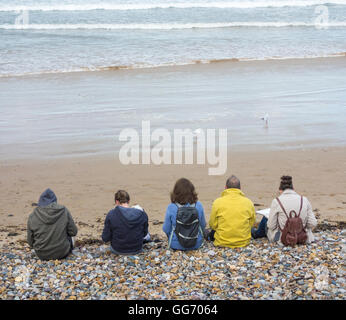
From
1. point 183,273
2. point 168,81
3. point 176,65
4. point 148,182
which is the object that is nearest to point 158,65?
point 176,65

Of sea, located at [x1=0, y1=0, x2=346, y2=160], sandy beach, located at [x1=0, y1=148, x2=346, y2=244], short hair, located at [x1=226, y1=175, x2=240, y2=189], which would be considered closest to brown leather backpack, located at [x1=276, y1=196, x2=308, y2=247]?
short hair, located at [x1=226, y1=175, x2=240, y2=189]

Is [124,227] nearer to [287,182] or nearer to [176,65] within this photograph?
[287,182]

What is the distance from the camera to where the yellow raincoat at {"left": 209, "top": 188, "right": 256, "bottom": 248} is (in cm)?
651

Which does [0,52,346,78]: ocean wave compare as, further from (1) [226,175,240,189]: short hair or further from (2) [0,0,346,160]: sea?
(1) [226,175,240,189]: short hair

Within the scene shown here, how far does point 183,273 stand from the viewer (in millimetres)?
5758

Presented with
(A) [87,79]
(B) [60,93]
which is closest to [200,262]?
(B) [60,93]

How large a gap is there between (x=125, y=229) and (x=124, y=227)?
0.11ft

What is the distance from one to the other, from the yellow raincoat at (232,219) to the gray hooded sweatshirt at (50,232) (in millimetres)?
1859

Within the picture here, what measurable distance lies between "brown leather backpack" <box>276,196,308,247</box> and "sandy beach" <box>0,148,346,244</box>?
54.8 inches

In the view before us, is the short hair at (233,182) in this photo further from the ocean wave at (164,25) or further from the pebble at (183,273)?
the ocean wave at (164,25)

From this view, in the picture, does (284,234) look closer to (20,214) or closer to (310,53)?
(20,214)

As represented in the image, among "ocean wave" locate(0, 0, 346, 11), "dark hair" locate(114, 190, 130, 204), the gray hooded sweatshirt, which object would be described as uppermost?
"ocean wave" locate(0, 0, 346, 11)

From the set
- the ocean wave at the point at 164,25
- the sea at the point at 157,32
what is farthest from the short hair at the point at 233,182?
the ocean wave at the point at 164,25
